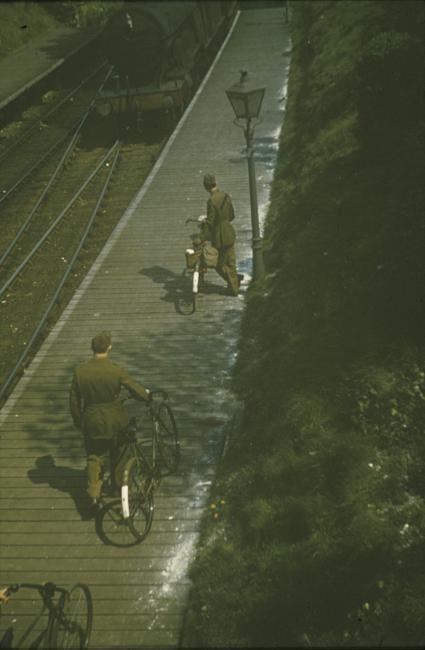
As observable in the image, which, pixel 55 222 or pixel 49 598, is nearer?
pixel 49 598

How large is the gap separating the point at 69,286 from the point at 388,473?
8.47 meters

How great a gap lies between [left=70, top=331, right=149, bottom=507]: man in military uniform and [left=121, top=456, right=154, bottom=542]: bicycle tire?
0.22 meters

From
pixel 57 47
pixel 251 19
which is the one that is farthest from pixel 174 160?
pixel 251 19

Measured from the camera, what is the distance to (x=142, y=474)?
834 centimetres

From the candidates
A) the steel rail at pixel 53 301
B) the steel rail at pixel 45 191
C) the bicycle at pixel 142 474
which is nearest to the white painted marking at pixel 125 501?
the bicycle at pixel 142 474

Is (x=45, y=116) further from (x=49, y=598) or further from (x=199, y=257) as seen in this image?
(x=49, y=598)

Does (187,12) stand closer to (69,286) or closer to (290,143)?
(290,143)

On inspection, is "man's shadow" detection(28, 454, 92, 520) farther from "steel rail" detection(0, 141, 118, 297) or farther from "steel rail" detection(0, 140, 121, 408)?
"steel rail" detection(0, 141, 118, 297)

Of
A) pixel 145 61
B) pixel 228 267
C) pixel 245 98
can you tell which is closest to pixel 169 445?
pixel 228 267

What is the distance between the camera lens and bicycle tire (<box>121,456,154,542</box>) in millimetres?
8038

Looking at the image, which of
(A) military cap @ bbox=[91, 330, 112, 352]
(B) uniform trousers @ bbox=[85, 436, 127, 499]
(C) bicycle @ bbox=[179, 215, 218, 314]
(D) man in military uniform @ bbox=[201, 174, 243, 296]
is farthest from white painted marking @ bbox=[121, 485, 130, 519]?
(D) man in military uniform @ bbox=[201, 174, 243, 296]

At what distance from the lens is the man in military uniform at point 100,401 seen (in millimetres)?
7973

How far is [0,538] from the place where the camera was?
27.9 feet

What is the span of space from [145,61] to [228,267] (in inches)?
454
